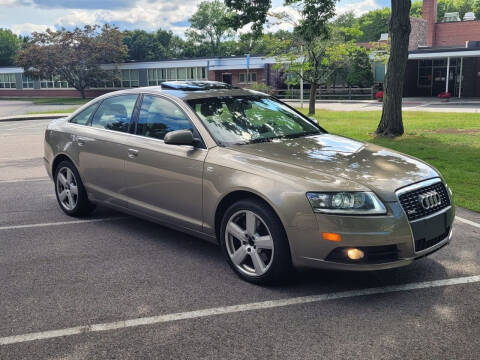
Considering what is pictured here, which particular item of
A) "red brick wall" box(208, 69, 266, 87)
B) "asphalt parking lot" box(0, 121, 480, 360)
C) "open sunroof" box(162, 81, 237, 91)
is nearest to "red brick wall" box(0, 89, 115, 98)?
"red brick wall" box(208, 69, 266, 87)

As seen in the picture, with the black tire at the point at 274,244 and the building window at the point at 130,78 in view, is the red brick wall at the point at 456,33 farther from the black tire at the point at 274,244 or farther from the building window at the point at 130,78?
the black tire at the point at 274,244

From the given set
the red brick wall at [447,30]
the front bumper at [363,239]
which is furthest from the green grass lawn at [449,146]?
the red brick wall at [447,30]

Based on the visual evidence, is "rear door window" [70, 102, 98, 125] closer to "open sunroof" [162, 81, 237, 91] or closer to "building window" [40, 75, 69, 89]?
"open sunroof" [162, 81, 237, 91]

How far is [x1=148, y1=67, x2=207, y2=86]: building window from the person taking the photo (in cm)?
5419

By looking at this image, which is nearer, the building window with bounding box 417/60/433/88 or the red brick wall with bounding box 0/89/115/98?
the building window with bounding box 417/60/433/88

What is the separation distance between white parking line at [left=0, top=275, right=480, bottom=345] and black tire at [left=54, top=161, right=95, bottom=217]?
2928 mm

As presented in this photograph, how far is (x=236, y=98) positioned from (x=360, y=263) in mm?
2447

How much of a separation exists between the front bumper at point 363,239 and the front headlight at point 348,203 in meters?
0.05

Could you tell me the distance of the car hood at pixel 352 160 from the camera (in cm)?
401

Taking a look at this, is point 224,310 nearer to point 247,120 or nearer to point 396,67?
point 247,120

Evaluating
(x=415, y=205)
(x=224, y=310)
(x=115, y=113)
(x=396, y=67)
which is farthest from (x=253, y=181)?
(x=396, y=67)

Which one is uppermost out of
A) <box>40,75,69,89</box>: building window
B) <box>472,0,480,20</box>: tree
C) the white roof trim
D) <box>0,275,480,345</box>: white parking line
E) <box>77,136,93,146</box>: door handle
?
<box>472,0,480,20</box>: tree

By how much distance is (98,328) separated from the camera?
3574 mm

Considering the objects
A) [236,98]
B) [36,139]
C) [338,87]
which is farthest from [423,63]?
[236,98]
